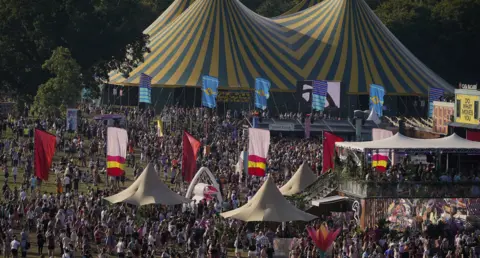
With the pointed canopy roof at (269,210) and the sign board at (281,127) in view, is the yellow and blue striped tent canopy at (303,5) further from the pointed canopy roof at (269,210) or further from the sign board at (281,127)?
the pointed canopy roof at (269,210)

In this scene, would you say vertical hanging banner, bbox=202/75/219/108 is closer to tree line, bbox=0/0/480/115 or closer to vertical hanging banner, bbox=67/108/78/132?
tree line, bbox=0/0/480/115

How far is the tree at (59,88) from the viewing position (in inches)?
2377

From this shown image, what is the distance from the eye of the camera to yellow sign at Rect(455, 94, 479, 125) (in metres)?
56.5

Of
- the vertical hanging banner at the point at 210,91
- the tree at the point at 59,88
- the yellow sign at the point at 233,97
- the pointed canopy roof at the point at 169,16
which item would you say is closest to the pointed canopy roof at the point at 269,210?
the vertical hanging banner at the point at 210,91

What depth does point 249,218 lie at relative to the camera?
37.9 m

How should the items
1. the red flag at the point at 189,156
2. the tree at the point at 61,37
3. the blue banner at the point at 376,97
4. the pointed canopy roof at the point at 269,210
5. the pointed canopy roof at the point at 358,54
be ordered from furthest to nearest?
1. the pointed canopy roof at the point at 358,54
2. the tree at the point at 61,37
3. the blue banner at the point at 376,97
4. the red flag at the point at 189,156
5. the pointed canopy roof at the point at 269,210

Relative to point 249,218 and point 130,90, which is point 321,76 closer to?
point 130,90

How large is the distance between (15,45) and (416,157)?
73.7ft

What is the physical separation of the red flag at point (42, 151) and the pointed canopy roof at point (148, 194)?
193cm

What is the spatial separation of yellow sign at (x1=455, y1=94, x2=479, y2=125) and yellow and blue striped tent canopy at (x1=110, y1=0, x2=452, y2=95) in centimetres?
1497

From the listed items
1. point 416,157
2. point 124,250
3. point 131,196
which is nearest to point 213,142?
point 416,157

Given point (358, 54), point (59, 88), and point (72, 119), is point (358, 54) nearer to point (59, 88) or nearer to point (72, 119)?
point (59, 88)

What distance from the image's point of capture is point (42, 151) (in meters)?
39.9

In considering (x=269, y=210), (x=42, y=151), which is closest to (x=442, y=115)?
(x=269, y=210)
